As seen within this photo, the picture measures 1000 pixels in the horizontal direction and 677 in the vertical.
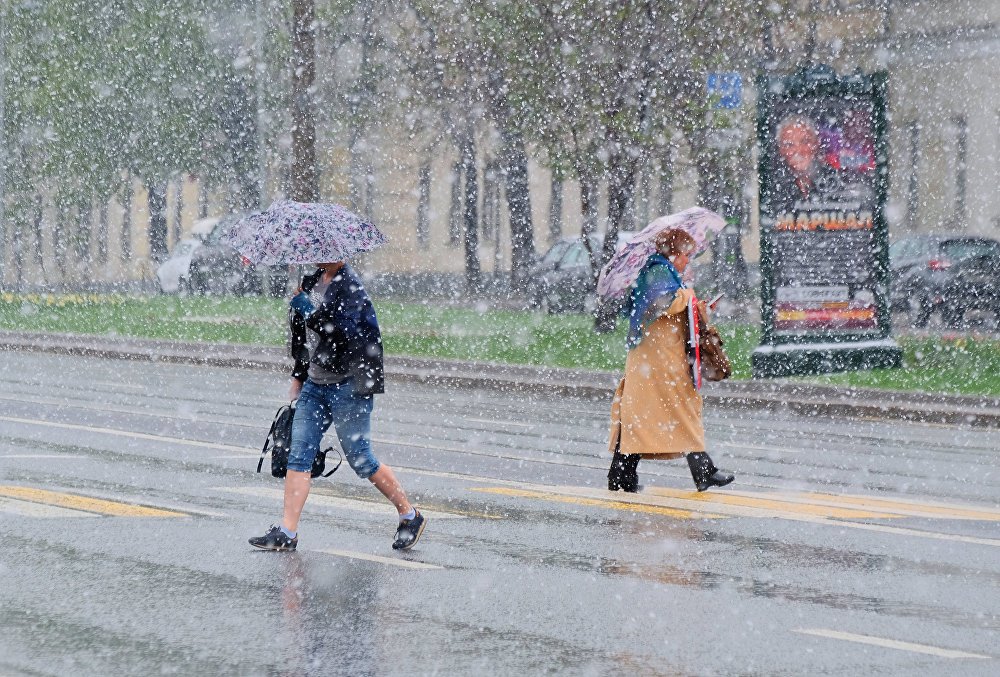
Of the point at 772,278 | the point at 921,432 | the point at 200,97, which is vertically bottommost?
the point at 921,432

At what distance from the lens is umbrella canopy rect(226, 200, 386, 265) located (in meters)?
9.04

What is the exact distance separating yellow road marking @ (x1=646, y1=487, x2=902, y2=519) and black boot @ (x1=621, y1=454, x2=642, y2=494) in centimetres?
14

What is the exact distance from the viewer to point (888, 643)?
727 cm

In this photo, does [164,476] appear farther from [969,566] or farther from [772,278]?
[772,278]

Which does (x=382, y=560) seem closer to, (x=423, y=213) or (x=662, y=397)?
(x=662, y=397)

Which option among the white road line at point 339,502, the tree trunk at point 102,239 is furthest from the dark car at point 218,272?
the white road line at point 339,502

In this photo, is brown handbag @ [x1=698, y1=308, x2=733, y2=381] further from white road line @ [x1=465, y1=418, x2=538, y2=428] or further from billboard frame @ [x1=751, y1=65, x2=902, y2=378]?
billboard frame @ [x1=751, y1=65, x2=902, y2=378]

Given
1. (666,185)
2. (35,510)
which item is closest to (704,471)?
(35,510)

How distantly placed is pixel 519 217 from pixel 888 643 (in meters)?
33.5

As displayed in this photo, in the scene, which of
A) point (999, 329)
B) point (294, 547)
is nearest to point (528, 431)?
point (294, 547)

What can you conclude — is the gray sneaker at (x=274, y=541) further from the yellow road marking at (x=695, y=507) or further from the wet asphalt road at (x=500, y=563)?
the yellow road marking at (x=695, y=507)

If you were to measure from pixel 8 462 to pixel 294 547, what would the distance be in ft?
13.6

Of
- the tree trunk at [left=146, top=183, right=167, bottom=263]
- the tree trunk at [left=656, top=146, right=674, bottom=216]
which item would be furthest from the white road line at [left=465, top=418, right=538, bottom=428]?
the tree trunk at [left=146, top=183, right=167, bottom=263]

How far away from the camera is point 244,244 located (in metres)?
9.23
